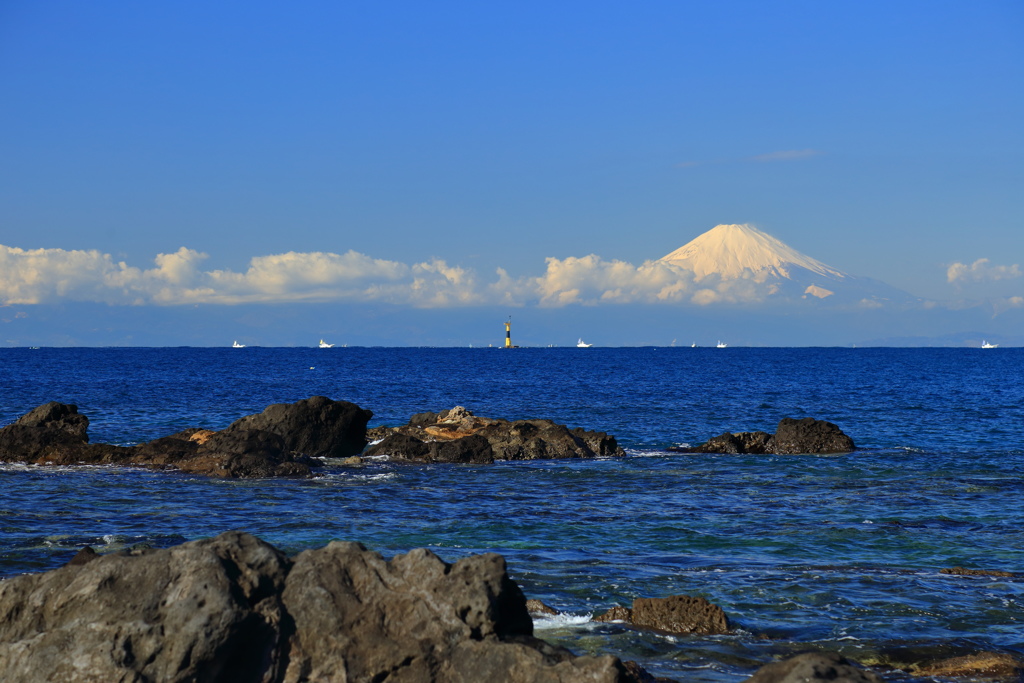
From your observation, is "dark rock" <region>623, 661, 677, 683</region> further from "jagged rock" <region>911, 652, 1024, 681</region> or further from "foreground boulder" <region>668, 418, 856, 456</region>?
"foreground boulder" <region>668, 418, 856, 456</region>

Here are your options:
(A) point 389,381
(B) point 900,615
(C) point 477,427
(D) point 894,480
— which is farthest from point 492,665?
(A) point 389,381

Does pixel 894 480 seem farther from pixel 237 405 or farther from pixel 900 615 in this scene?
pixel 237 405

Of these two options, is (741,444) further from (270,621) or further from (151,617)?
(151,617)

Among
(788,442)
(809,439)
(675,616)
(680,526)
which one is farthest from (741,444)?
(675,616)

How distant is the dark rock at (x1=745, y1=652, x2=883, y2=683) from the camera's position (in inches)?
365

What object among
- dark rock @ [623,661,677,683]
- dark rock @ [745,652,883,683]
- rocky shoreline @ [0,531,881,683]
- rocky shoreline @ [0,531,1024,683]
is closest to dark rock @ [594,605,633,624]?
dark rock @ [623,661,677,683]

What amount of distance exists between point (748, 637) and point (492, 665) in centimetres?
563

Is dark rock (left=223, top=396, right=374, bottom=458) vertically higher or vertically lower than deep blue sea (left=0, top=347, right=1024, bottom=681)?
higher

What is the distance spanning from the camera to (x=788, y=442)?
42.2 m

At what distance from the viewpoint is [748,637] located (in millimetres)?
14164

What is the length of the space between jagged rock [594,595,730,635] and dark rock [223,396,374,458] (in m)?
24.8

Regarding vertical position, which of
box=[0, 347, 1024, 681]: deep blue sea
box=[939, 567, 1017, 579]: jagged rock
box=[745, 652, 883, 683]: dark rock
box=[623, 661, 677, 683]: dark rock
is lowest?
box=[0, 347, 1024, 681]: deep blue sea

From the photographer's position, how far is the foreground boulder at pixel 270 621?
9609 millimetres

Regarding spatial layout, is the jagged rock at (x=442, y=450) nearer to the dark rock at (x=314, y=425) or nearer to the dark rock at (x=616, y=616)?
the dark rock at (x=314, y=425)
